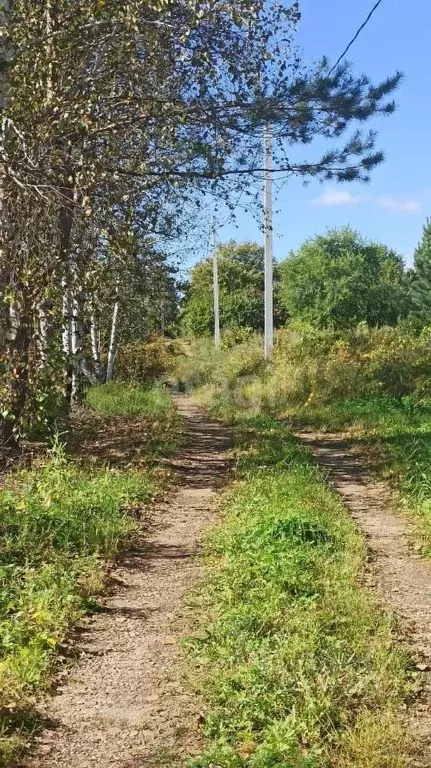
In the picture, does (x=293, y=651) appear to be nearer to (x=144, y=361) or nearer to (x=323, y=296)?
(x=144, y=361)

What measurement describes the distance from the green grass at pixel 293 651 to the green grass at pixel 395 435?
140cm

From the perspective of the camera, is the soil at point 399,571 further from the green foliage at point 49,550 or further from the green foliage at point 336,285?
the green foliage at point 336,285

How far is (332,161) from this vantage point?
10344 mm

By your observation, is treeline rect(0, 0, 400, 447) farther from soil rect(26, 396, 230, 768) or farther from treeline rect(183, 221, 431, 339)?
treeline rect(183, 221, 431, 339)

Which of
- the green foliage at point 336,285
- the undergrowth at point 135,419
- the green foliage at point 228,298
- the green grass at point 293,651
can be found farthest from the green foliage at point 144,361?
the green grass at point 293,651

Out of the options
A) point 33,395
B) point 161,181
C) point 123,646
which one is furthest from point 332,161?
point 123,646

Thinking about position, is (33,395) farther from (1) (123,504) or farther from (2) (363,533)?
(2) (363,533)

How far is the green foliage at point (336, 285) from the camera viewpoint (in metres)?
33.3

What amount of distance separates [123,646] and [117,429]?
9246 millimetres

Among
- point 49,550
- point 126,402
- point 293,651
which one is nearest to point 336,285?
point 126,402

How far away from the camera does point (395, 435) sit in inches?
480

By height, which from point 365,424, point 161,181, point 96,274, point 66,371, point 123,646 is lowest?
point 123,646

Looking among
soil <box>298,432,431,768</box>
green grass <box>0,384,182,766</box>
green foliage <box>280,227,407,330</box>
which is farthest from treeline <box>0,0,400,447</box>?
green foliage <box>280,227,407,330</box>

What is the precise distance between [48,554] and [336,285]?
28.7 meters
